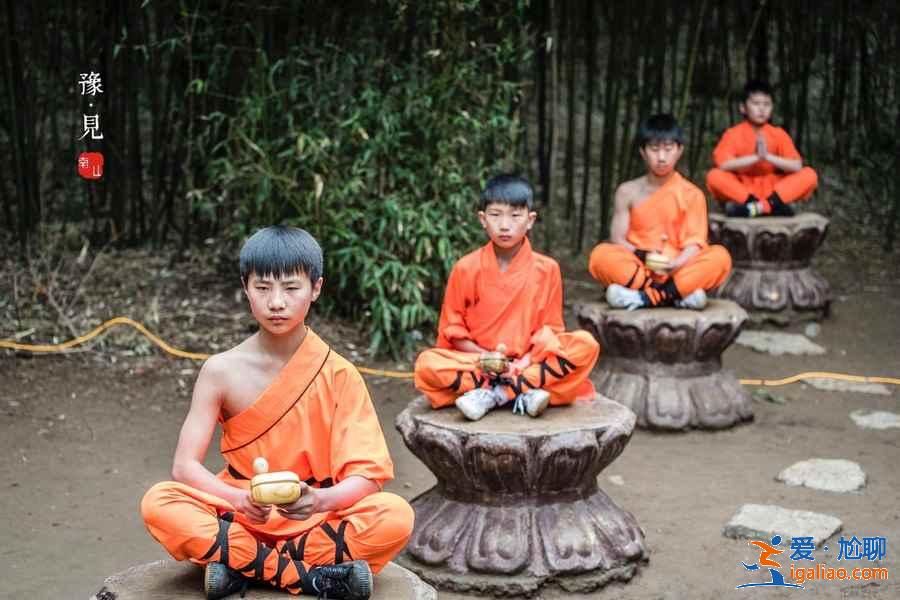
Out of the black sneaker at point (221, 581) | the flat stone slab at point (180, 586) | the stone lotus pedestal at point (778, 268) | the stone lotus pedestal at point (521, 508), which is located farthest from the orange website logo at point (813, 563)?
the stone lotus pedestal at point (778, 268)

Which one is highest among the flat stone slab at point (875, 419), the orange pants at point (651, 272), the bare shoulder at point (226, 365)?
the bare shoulder at point (226, 365)

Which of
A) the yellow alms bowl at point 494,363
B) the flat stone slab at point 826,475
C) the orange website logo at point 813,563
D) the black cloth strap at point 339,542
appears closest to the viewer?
the black cloth strap at point 339,542

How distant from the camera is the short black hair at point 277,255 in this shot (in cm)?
304

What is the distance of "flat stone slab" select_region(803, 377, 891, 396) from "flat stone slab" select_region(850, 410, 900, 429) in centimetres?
36

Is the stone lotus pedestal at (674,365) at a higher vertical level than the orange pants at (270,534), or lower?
lower

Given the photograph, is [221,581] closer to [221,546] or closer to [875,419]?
[221,546]

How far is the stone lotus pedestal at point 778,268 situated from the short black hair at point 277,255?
5.03 meters

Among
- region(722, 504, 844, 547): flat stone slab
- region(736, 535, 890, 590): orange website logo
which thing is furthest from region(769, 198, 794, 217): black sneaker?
region(736, 535, 890, 590): orange website logo

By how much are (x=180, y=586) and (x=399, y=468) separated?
2.25 m

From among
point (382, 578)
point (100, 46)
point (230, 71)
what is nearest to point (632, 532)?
point (382, 578)

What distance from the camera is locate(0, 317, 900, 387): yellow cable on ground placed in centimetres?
621

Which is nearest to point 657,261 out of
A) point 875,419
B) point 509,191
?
point 875,419

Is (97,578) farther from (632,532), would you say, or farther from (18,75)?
(18,75)

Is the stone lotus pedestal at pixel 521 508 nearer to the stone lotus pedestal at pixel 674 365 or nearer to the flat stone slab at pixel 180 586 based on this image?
the flat stone slab at pixel 180 586
